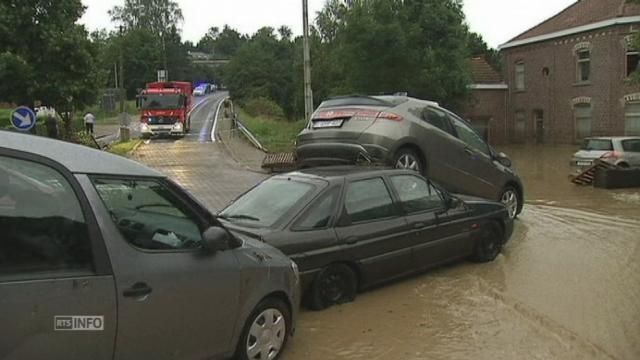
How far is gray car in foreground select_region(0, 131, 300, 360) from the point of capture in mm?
3463

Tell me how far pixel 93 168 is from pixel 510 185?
30.1 ft

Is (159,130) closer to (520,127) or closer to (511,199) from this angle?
(520,127)

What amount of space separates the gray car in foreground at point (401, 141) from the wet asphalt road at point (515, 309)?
1.29 metres

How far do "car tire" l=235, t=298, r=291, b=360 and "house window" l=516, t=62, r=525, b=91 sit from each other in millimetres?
41185

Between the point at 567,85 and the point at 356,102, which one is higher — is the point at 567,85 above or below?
above

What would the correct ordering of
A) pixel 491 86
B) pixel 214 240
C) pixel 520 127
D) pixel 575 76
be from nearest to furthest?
pixel 214 240, pixel 575 76, pixel 520 127, pixel 491 86

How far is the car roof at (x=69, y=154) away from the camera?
3.67 m

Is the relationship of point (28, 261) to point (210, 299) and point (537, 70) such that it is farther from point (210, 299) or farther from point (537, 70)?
point (537, 70)

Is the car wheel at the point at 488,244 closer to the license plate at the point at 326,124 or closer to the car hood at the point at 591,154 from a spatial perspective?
the license plate at the point at 326,124

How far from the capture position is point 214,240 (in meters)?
4.38

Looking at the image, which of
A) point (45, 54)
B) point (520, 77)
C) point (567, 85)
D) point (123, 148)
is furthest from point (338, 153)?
point (520, 77)

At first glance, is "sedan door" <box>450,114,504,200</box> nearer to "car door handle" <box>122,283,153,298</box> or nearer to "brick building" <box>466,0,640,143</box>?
"car door handle" <box>122,283,153,298</box>

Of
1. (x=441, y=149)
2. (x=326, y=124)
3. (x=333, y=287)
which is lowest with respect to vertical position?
(x=333, y=287)

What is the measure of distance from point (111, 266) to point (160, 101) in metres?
34.4
